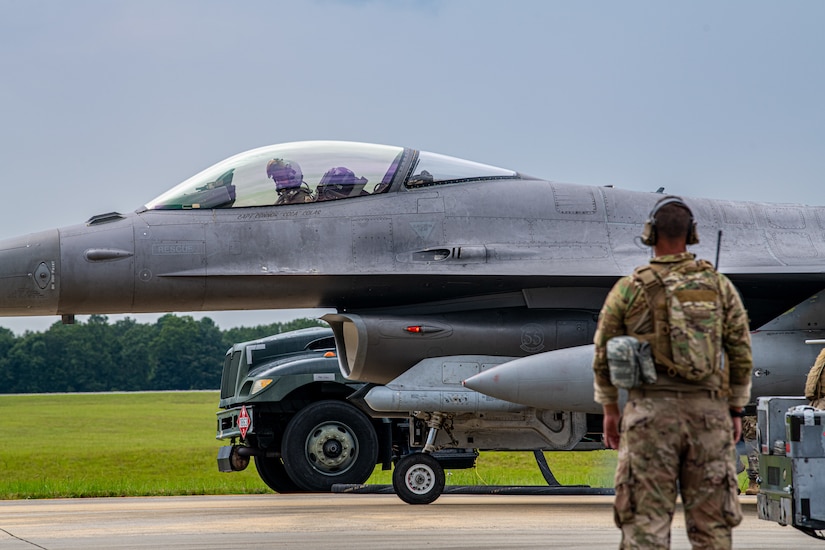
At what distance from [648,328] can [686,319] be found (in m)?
0.18

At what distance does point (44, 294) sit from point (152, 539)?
9.11 feet

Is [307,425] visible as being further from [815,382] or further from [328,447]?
[815,382]

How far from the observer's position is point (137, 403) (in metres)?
49.6

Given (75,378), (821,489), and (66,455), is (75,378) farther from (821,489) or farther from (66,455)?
(821,489)

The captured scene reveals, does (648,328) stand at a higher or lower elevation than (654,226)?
lower

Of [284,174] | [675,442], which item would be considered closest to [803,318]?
[284,174]

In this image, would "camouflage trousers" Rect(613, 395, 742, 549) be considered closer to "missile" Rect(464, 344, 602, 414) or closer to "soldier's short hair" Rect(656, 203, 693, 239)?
"soldier's short hair" Rect(656, 203, 693, 239)

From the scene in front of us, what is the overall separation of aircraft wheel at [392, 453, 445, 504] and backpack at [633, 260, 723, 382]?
645 cm

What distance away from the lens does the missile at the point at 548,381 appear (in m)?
10.3

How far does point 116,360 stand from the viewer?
6438 cm

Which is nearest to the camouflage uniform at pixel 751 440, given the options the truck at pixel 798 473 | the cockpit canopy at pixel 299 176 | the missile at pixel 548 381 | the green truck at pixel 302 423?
the missile at pixel 548 381

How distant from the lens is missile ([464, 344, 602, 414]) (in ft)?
33.9

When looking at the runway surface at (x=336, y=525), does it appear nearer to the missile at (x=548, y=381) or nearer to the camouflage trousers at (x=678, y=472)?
the missile at (x=548, y=381)

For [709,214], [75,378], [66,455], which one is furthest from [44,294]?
[75,378]
